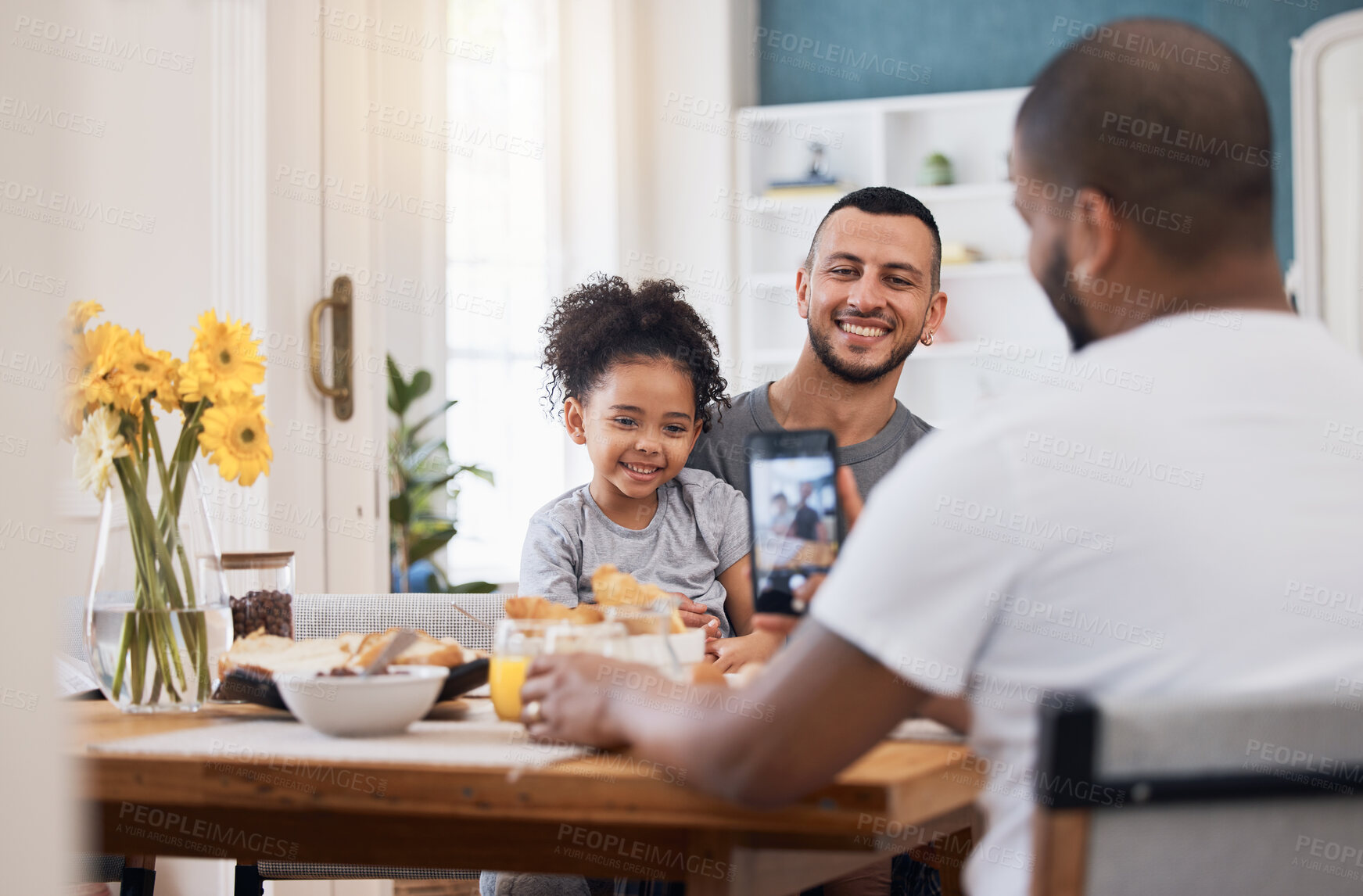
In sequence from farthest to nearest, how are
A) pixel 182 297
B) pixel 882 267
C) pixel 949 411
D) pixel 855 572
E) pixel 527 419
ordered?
pixel 949 411 < pixel 527 419 < pixel 182 297 < pixel 882 267 < pixel 855 572

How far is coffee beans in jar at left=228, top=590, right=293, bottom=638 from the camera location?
1467mm

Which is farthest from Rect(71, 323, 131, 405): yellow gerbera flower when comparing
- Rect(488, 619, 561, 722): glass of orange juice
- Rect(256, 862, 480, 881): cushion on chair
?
Rect(256, 862, 480, 881): cushion on chair

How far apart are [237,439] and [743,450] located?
113cm

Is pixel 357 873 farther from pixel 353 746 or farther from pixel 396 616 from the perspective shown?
pixel 353 746

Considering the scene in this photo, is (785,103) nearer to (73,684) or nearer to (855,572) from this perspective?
(73,684)

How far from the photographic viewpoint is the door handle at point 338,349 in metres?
2.91

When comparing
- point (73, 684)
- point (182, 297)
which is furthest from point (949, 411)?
point (73, 684)

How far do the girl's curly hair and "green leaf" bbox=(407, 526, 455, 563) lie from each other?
1.94 m

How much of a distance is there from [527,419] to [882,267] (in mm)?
2571

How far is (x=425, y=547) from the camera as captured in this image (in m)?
4.12

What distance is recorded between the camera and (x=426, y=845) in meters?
1.17

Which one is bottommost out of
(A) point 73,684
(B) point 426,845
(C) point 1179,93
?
(B) point 426,845

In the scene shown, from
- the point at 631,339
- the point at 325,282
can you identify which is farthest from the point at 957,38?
the point at 631,339

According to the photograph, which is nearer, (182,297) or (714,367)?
(714,367)
